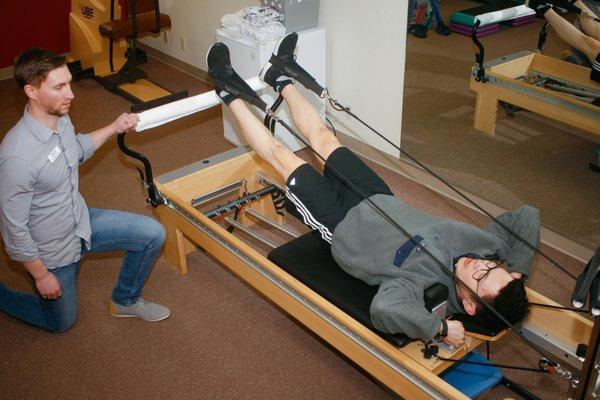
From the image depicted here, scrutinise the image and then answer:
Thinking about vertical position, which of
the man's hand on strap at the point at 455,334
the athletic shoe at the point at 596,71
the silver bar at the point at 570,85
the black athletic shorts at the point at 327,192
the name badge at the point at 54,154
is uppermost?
the athletic shoe at the point at 596,71

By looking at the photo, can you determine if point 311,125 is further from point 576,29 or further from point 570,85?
point 570,85

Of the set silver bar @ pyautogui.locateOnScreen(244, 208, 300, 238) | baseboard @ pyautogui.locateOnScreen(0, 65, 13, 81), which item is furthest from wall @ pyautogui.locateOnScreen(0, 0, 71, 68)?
silver bar @ pyautogui.locateOnScreen(244, 208, 300, 238)

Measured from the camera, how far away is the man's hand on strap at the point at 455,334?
2.06 meters

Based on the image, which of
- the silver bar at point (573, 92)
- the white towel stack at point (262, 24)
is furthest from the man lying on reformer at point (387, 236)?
the silver bar at point (573, 92)

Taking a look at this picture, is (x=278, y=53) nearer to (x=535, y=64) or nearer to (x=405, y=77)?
(x=405, y=77)

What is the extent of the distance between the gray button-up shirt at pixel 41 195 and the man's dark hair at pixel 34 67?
5.2 inches

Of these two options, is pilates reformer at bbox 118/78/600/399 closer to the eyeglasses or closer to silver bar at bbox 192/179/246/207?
silver bar at bbox 192/179/246/207

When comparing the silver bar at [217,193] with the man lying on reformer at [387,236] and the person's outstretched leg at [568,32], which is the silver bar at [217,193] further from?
the person's outstretched leg at [568,32]

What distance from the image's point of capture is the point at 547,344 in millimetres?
2139

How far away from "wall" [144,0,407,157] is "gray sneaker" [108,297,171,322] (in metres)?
1.78

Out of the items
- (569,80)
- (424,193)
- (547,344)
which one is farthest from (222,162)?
(569,80)

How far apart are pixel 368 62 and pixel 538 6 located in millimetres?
1002

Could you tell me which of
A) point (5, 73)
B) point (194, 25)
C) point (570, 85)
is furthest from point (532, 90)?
point (5, 73)

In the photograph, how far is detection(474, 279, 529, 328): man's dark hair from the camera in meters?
2.08
